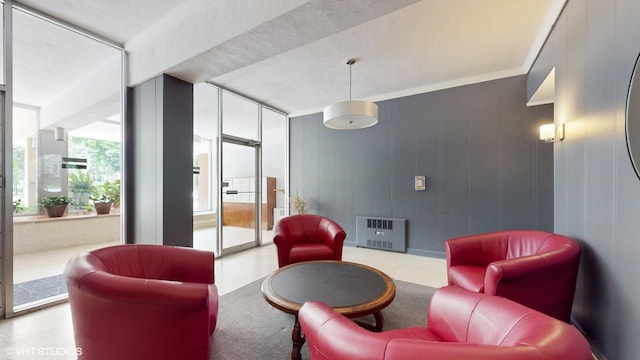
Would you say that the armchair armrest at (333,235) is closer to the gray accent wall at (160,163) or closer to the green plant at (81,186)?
the gray accent wall at (160,163)

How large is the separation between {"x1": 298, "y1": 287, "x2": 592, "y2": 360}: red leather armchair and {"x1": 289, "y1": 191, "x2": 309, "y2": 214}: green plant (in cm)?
457

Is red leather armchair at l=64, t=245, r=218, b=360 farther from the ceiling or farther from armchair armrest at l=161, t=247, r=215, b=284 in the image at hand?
the ceiling

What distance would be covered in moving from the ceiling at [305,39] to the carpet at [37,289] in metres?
2.47

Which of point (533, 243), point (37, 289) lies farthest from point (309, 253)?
point (37, 289)

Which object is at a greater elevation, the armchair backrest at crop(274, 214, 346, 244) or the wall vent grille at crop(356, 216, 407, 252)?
the armchair backrest at crop(274, 214, 346, 244)

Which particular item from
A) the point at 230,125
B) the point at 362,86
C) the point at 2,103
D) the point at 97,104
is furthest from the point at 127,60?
the point at 362,86

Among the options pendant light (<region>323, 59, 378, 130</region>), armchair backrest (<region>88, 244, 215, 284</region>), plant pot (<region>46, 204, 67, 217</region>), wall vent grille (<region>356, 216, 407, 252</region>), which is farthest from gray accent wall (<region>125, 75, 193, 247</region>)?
wall vent grille (<region>356, 216, 407, 252</region>)

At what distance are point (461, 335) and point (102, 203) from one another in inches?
213

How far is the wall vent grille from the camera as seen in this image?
190 inches

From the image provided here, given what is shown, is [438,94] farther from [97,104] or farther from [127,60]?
[97,104]

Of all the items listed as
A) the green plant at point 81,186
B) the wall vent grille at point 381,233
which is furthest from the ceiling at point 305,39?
the wall vent grille at point 381,233

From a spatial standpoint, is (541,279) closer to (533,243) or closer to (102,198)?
(533,243)

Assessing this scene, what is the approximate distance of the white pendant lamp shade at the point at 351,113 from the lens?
115 inches

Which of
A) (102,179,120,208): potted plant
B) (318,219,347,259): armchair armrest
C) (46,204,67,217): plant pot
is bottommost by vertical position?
(318,219,347,259): armchair armrest
